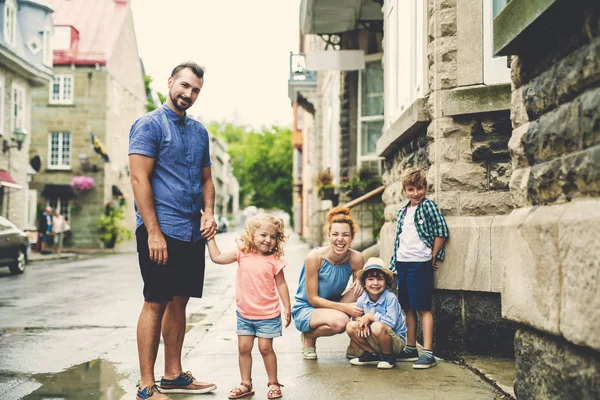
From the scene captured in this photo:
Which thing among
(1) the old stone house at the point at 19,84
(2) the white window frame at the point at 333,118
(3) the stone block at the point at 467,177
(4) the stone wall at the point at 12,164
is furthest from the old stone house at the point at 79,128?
(3) the stone block at the point at 467,177

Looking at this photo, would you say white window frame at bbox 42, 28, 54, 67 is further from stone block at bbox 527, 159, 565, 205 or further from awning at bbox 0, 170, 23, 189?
stone block at bbox 527, 159, 565, 205

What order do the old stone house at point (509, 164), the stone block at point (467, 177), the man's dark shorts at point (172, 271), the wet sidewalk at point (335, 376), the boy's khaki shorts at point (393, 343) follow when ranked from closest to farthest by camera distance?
the old stone house at point (509, 164), the man's dark shorts at point (172, 271), the wet sidewalk at point (335, 376), the boy's khaki shorts at point (393, 343), the stone block at point (467, 177)

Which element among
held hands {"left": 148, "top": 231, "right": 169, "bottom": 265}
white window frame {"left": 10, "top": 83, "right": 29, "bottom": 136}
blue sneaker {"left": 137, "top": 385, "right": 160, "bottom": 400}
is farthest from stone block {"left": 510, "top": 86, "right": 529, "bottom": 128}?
white window frame {"left": 10, "top": 83, "right": 29, "bottom": 136}

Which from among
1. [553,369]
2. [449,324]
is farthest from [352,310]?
[553,369]

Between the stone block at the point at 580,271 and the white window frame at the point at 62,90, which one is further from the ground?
the white window frame at the point at 62,90

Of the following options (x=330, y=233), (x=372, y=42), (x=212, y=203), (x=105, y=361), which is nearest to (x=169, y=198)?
(x=212, y=203)

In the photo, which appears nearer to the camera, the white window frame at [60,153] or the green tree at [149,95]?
the white window frame at [60,153]

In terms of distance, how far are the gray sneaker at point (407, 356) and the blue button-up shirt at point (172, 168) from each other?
208 cm

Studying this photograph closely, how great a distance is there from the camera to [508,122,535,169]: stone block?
3.69 metres

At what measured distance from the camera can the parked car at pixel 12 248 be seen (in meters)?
16.5

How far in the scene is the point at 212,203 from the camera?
197 inches

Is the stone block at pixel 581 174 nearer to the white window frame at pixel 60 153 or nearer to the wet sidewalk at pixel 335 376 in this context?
the wet sidewalk at pixel 335 376

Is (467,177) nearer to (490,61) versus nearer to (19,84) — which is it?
(490,61)

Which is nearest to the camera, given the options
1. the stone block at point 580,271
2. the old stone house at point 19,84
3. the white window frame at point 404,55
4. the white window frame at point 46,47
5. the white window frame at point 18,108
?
the stone block at point 580,271
